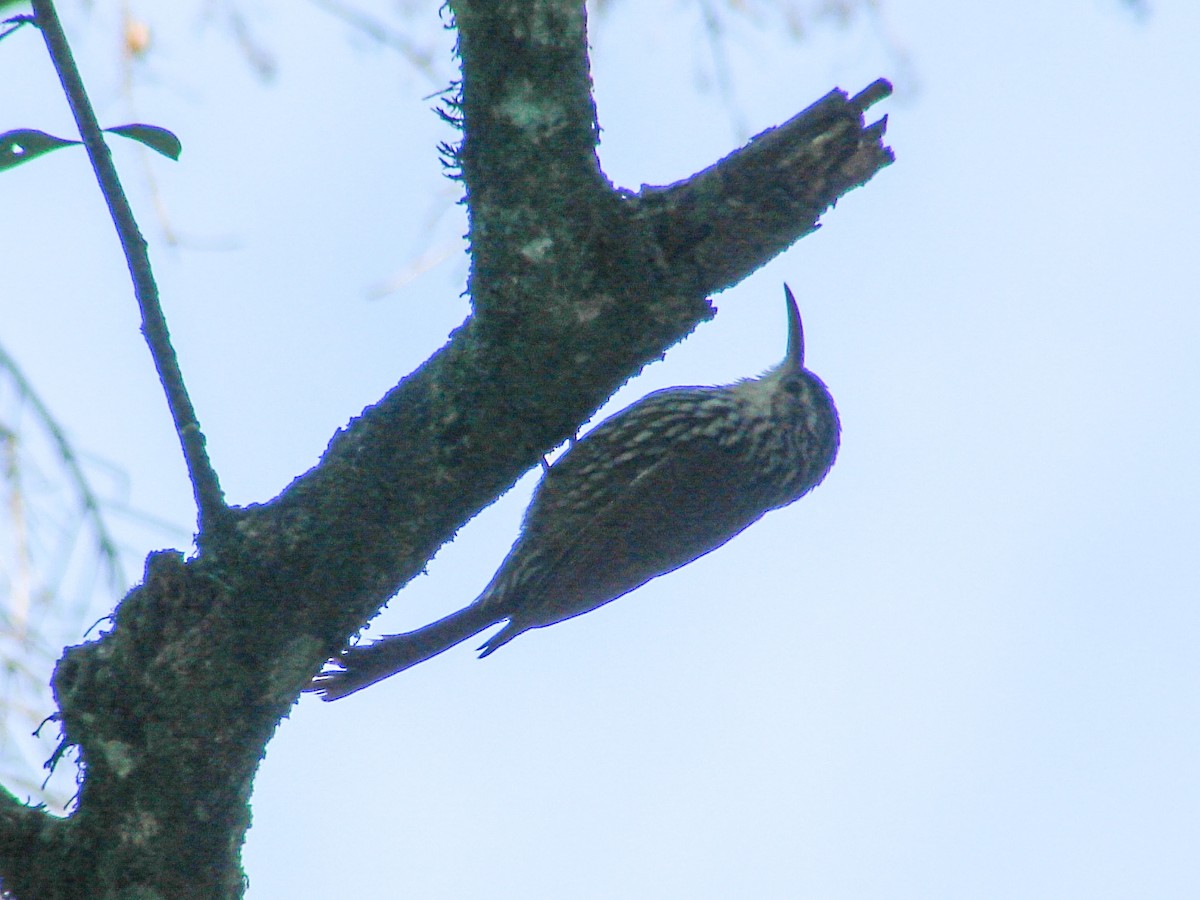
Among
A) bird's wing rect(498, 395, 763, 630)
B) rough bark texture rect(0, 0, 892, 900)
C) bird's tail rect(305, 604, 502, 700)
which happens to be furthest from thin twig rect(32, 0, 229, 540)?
bird's wing rect(498, 395, 763, 630)

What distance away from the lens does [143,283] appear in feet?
6.90

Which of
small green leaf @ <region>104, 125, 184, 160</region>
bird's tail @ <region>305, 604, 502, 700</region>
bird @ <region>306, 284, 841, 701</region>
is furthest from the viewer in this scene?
bird @ <region>306, 284, 841, 701</region>

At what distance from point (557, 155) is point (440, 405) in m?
0.47

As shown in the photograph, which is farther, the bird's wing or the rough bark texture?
the bird's wing

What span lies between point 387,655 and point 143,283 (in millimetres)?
1716

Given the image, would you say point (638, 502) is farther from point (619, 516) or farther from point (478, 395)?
point (478, 395)

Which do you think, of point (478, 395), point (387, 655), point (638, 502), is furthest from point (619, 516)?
point (478, 395)

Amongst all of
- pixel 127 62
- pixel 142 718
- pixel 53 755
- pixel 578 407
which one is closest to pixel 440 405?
pixel 578 407

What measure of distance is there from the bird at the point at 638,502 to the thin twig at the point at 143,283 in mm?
1350

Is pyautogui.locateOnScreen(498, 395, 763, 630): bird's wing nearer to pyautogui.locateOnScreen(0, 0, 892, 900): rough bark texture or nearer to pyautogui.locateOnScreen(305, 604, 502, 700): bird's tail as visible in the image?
pyautogui.locateOnScreen(305, 604, 502, 700): bird's tail

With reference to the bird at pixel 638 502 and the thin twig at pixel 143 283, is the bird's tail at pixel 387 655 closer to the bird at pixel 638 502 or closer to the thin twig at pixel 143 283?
the bird at pixel 638 502

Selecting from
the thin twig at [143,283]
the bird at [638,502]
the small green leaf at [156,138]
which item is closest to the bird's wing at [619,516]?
the bird at [638,502]

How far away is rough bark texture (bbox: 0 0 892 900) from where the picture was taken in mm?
2209

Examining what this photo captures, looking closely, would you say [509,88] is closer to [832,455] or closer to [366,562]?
[366,562]
